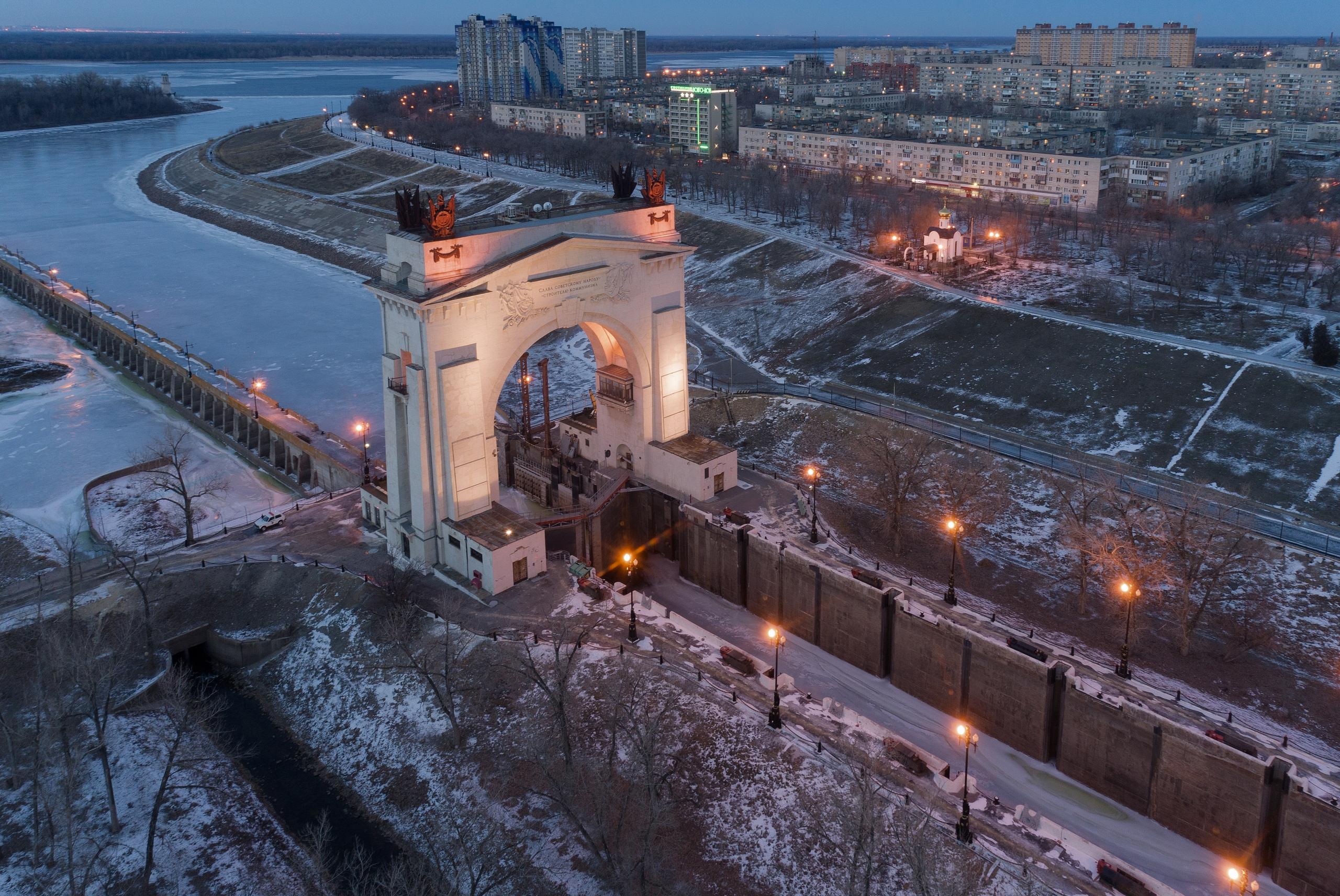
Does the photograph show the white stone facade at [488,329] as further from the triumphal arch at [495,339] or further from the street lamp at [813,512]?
the street lamp at [813,512]

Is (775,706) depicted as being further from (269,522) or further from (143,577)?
(143,577)

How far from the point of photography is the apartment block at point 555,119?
17412cm

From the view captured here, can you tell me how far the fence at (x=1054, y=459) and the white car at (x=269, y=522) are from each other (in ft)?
89.0

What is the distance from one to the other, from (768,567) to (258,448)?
3266 centimetres

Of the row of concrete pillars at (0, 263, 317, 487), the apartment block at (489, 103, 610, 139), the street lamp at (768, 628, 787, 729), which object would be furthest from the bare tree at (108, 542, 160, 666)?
the apartment block at (489, 103, 610, 139)

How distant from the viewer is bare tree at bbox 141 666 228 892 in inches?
1152

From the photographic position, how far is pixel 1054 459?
5009 cm

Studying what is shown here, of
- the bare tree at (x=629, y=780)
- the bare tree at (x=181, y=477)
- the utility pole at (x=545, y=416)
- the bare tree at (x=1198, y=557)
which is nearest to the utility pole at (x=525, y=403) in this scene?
the utility pole at (x=545, y=416)

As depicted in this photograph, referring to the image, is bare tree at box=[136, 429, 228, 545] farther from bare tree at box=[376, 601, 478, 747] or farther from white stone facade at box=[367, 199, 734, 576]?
bare tree at box=[376, 601, 478, 747]

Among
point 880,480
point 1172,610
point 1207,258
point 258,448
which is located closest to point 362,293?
point 258,448

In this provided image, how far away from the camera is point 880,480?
47.5 m

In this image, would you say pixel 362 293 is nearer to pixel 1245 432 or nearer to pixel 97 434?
pixel 97 434

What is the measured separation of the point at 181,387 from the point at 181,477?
22435 mm

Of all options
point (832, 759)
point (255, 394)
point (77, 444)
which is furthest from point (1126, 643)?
point (77, 444)
